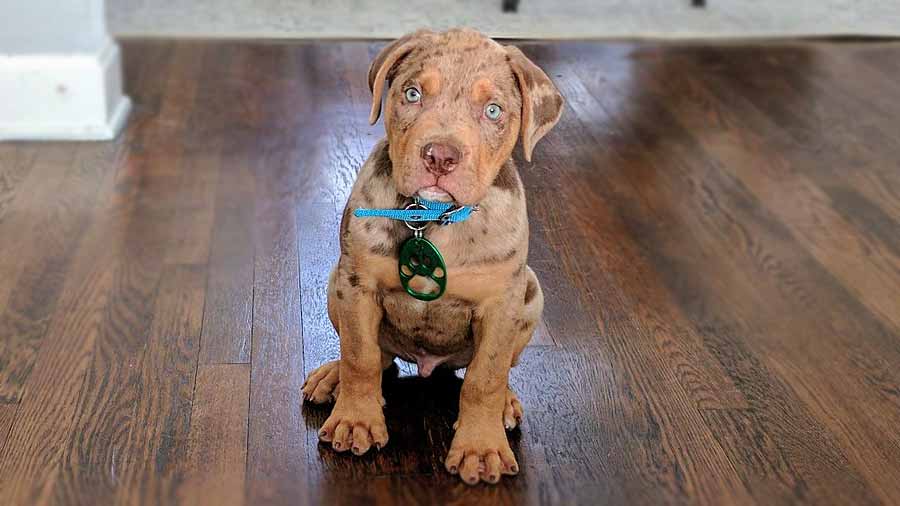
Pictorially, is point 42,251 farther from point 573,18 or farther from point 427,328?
point 573,18

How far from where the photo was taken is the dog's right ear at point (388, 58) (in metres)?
1.93

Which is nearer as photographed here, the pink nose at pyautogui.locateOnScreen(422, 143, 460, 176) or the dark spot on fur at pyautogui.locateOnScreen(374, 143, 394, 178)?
the pink nose at pyautogui.locateOnScreen(422, 143, 460, 176)

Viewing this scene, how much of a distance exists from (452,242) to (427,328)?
18cm

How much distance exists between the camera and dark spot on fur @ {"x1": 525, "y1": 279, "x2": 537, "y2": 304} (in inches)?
85.4

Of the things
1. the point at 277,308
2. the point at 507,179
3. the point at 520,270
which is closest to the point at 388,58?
the point at 507,179

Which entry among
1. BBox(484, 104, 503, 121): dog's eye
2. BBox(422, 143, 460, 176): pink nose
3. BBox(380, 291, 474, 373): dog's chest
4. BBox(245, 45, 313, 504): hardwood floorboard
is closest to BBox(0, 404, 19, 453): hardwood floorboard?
BBox(245, 45, 313, 504): hardwood floorboard

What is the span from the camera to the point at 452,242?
2.01 metres

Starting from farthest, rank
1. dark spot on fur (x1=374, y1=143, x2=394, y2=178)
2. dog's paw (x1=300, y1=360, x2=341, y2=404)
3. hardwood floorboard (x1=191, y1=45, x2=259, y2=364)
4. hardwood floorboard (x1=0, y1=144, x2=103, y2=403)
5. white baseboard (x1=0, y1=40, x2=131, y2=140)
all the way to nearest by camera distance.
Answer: white baseboard (x1=0, y1=40, x2=131, y2=140)
hardwood floorboard (x1=191, y1=45, x2=259, y2=364)
hardwood floorboard (x1=0, y1=144, x2=103, y2=403)
dog's paw (x1=300, y1=360, x2=341, y2=404)
dark spot on fur (x1=374, y1=143, x2=394, y2=178)

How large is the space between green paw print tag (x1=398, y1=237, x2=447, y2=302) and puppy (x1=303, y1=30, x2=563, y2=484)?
0.02 metres

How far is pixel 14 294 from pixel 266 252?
59cm

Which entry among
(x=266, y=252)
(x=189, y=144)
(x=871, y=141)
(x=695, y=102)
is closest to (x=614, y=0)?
(x=695, y=102)

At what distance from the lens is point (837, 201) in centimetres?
340

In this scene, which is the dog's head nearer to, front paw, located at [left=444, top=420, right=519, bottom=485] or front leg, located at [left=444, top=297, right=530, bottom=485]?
front leg, located at [left=444, top=297, right=530, bottom=485]

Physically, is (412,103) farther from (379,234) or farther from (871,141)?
(871,141)
